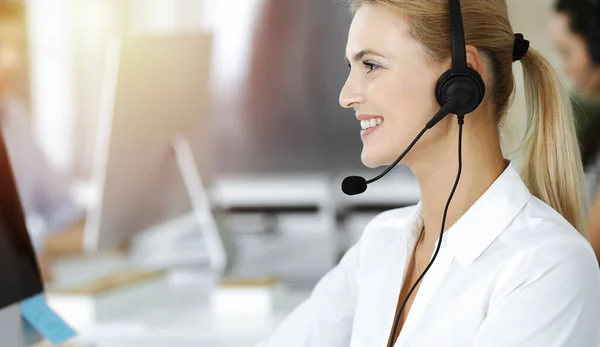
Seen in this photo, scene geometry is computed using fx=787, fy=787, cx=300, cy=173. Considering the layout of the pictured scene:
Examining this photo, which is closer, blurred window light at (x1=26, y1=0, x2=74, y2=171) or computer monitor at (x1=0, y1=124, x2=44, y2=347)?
computer monitor at (x1=0, y1=124, x2=44, y2=347)

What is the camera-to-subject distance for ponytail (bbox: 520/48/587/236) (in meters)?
1.02

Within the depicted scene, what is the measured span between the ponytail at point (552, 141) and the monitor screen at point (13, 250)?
2.19 ft

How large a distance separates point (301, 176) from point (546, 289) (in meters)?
2.95

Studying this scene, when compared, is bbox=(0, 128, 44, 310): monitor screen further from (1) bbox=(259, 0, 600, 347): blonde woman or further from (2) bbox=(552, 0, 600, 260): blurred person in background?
(2) bbox=(552, 0, 600, 260): blurred person in background

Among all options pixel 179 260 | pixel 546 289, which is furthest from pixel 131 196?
pixel 546 289

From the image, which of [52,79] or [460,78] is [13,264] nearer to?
[460,78]

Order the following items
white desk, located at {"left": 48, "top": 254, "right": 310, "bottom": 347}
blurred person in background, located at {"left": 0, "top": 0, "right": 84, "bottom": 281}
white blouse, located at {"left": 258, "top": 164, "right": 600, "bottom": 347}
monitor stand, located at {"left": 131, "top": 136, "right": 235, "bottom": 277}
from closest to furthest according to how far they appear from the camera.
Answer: white blouse, located at {"left": 258, "top": 164, "right": 600, "bottom": 347}
white desk, located at {"left": 48, "top": 254, "right": 310, "bottom": 347}
monitor stand, located at {"left": 131, "top": 136, "right": 235, "bottom": 277}
blurred person in background, located at {"left": 0, "top": 0, "right": 84, "bottom": 281}

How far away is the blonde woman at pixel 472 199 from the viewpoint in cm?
81

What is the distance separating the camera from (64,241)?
396 centimetres

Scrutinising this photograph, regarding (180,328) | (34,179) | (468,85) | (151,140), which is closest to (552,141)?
(468,85)

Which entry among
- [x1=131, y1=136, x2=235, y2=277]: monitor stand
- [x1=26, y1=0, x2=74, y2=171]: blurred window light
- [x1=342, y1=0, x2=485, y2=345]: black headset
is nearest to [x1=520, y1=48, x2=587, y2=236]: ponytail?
[x1=342, y1=0, x2=485, y2=345]: black headset

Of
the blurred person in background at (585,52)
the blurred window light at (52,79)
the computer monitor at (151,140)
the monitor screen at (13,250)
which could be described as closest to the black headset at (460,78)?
the monitor screen at (13,250)

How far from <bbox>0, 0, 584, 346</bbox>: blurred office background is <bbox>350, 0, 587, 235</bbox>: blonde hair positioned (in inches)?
71.0

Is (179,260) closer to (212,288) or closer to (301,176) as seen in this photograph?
(212,288)
